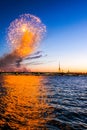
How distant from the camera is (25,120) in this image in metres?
22.4

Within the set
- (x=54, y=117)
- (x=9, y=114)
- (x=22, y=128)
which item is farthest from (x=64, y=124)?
(x=9, y=114)

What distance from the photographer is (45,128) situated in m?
19.4

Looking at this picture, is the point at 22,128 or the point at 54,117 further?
the point at 54,117

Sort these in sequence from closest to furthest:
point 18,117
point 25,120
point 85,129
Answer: point 85,129, point 25,120, point 18,117

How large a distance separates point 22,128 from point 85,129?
6193mm

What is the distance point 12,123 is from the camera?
69.9ft

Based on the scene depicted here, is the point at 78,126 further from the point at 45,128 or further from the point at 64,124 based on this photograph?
the point at 45,128

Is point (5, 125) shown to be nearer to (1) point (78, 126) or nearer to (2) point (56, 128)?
(2) point (56, 128)

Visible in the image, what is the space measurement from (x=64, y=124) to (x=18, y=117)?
5.98m

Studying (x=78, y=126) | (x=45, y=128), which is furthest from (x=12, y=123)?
(x=78, y=126)

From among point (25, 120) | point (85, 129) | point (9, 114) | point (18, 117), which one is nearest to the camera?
point (85, 129)

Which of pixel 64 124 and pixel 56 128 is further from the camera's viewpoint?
pixel 64 124

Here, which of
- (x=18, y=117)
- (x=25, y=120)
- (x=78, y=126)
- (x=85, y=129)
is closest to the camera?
(x=85, y=129)

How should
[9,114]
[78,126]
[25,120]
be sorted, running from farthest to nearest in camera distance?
[9,114] < [25,120] < [78,126]
